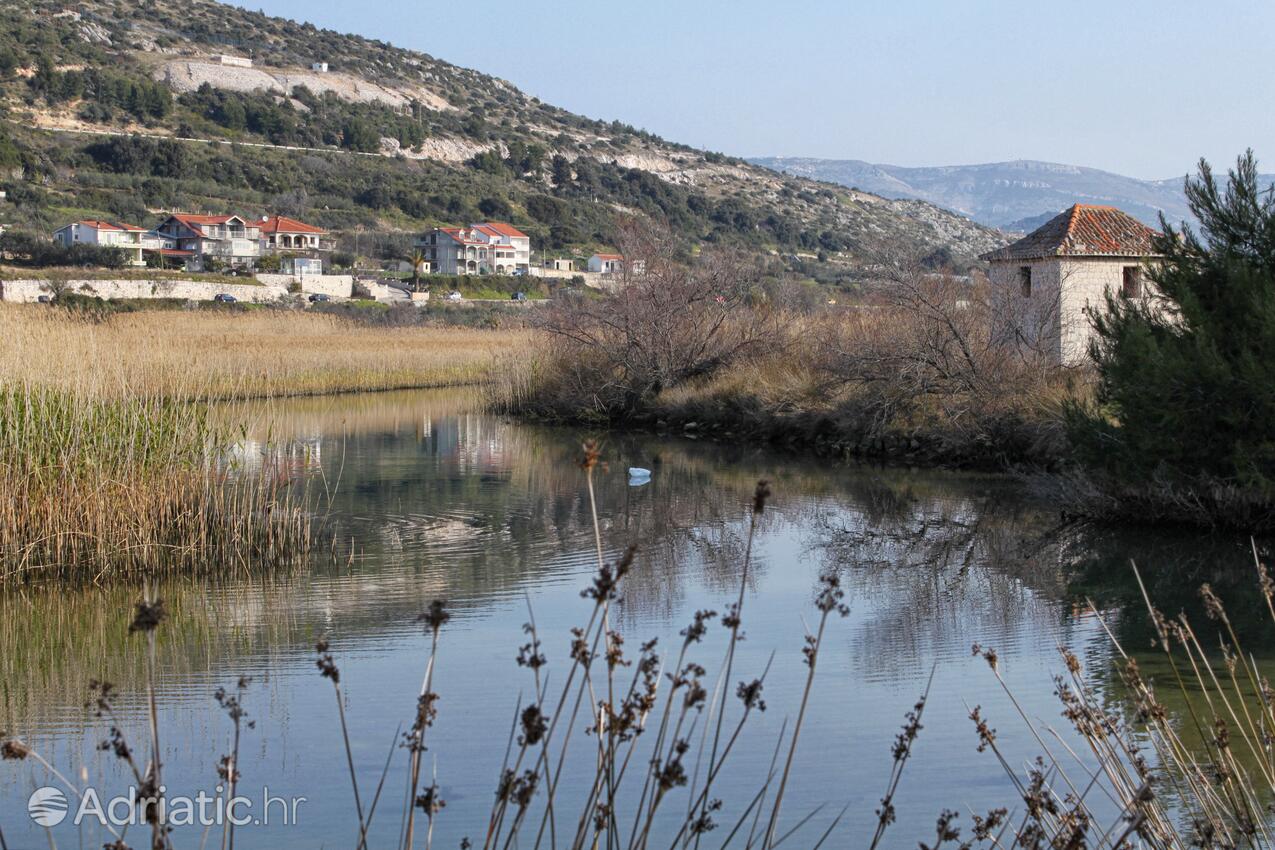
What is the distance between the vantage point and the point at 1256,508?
560 inches

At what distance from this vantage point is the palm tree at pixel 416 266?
66.7 metres

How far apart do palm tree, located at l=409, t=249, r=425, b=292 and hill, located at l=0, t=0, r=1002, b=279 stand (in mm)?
1368

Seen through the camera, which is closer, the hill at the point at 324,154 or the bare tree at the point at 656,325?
the bare tree at the point at 656,325

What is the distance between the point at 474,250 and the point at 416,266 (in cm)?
706

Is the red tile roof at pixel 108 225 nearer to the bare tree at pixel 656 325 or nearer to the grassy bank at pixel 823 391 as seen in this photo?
the grassy bank at pixel 823 391

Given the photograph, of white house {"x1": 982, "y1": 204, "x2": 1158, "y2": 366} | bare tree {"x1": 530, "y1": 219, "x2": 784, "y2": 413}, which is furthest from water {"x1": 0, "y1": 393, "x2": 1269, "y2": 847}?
bare tree {"x1": 530, "y1": 219, "x2": 784, "y2": 413}

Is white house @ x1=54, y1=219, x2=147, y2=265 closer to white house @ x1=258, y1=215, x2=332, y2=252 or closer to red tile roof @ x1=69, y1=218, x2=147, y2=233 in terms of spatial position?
red tile roof @ x1=69, y1=218, x2=147, y2=233

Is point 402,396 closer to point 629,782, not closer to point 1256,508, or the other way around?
point 1256,508

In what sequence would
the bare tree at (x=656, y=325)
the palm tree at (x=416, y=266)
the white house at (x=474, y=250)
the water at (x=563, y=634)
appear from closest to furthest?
the water at (x=563, y=634) < the bare tree at (x=656, y=325) < the palm tree at (x=416, y=266) < the white house at (x=474, y=250)

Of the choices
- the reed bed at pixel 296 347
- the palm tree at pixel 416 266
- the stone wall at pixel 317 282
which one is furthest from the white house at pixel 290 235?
the reed bed at pixel 296 347

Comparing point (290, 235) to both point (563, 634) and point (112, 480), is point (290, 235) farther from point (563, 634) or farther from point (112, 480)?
point (563, 634)

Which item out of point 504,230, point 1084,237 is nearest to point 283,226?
point 504,230

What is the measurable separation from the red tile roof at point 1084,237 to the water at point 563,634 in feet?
31.7

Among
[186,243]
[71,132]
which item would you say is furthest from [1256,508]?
[71,132]
